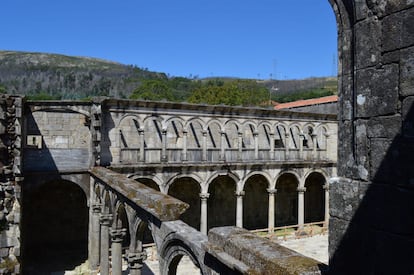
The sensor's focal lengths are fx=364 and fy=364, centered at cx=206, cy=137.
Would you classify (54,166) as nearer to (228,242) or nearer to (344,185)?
(228,242)

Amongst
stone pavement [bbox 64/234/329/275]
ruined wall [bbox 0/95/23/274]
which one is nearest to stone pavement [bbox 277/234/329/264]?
stone pavement [bbox 64/234/329/275]

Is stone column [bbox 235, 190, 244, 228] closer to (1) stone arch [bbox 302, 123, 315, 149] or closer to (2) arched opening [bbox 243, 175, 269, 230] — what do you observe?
(2) arched opening [bbox 243, 175, 269, 230]

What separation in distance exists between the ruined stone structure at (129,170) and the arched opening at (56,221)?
0.05m

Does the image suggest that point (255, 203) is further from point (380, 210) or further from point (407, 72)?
point (407, 72)

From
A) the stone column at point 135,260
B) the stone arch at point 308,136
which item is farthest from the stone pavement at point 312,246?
the stone column at point 135,260

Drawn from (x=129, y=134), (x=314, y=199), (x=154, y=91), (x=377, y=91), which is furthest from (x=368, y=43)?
(x=154, y=91)

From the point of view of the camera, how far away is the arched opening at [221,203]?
2417 cm

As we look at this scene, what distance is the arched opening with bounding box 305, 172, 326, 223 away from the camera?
27.7 m

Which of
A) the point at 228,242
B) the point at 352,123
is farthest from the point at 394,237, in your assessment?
the point at 228,242

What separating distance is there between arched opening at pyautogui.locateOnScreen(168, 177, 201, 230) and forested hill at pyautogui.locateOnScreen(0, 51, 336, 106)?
75.3 ft

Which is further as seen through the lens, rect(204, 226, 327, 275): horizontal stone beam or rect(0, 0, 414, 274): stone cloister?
rect(204, 226, 327, 275): horizontal stone beam

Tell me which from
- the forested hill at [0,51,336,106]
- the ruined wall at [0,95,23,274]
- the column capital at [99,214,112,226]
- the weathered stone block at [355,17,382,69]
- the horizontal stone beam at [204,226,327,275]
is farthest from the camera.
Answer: the forested hill at [0,51,336,106]

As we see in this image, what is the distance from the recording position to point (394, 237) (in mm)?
2529

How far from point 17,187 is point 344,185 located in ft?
42.9
